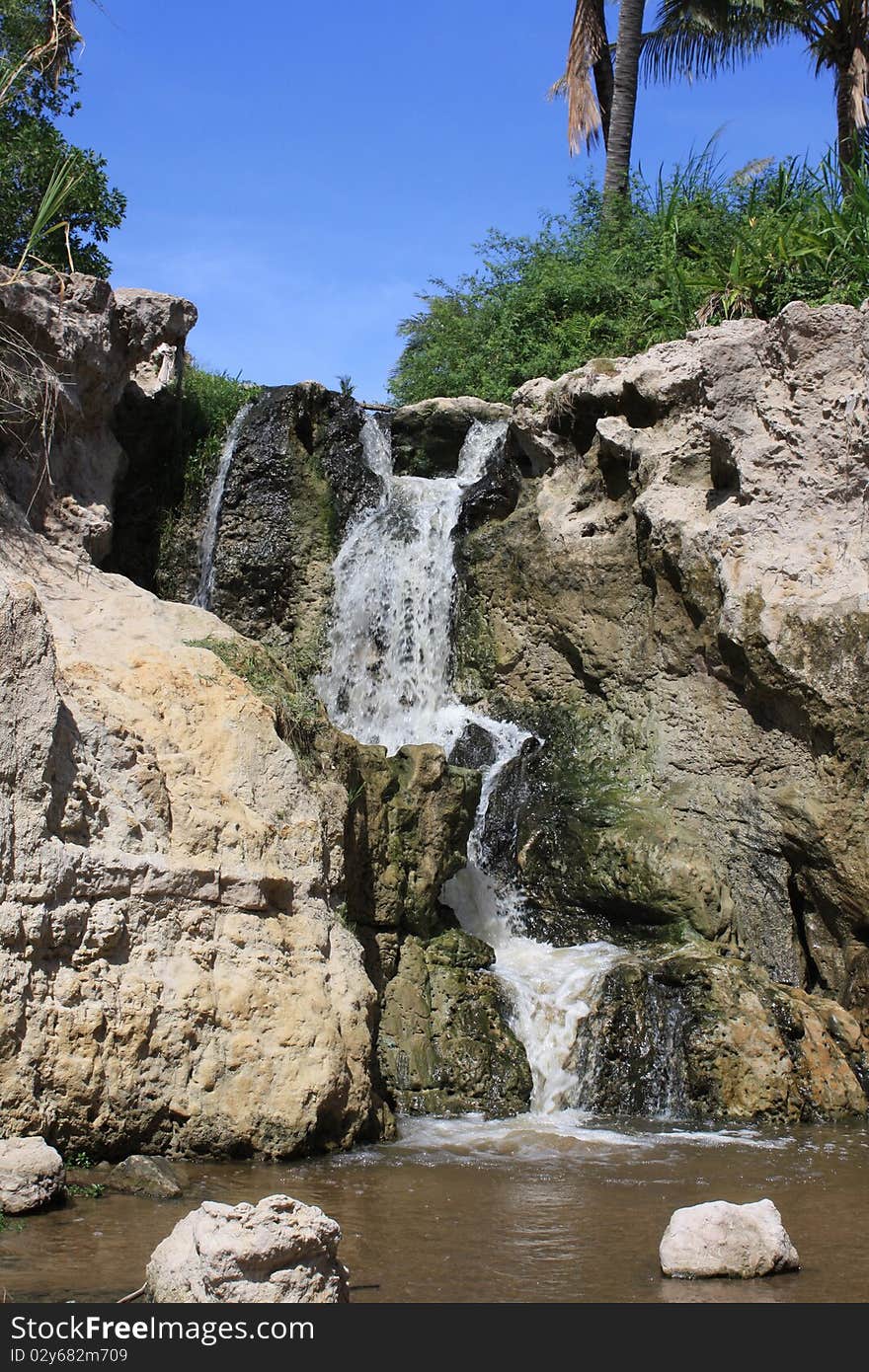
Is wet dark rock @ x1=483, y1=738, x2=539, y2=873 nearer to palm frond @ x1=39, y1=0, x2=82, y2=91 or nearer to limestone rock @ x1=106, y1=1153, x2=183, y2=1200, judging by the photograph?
limestone rock @ x1=106, y1=1153, x2=183, y2=1200

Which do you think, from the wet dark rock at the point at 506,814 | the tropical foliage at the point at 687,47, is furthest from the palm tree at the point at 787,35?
the wet dark rock at the point at 506,814

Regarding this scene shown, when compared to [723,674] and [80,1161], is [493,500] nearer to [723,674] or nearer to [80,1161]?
[723,674]

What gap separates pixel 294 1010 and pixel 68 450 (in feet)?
23.7

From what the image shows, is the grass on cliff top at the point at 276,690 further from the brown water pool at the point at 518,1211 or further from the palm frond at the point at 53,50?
the palm frond at the point at 53,50

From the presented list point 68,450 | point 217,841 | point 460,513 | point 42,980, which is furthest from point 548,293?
point 42,980

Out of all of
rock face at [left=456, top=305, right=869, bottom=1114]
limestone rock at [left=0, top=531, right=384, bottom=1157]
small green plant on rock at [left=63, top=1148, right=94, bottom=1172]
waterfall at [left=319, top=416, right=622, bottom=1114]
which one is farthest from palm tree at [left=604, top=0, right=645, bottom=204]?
small green plant on rock at [left=63, top=1148, right=94, bottom=1172]

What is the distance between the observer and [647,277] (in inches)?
735

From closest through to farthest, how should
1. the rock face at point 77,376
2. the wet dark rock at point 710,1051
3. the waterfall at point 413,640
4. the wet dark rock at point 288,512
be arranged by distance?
the wet dark rock at point 710,1051, the waterfall at point 413,640, the rock face at point 77,376, the wet dark rock at point 288,512

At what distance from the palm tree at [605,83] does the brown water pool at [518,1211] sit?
16.1 metres

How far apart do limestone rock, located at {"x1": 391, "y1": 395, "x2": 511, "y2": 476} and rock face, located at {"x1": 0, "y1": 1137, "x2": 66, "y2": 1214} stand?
37.6ft

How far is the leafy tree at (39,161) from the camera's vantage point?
50.1 ft

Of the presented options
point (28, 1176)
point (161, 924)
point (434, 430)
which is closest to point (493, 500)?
point (434, 430)

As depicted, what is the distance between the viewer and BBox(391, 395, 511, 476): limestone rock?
16.5m

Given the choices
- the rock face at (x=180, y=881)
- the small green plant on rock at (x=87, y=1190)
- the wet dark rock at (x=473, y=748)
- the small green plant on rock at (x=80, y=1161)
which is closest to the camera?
the small green plant on rock at (x=87, y=1190)
